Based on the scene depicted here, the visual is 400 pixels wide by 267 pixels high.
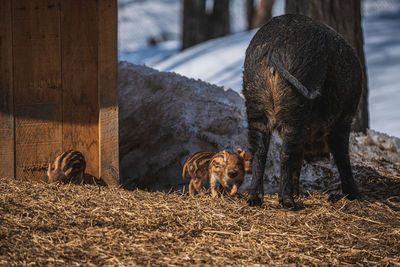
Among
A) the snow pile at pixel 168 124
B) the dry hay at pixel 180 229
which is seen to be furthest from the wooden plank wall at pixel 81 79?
the snow pile at pixel 168 124

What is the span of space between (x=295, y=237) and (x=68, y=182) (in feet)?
7.20

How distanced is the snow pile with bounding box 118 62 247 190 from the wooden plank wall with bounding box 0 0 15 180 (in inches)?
53.6

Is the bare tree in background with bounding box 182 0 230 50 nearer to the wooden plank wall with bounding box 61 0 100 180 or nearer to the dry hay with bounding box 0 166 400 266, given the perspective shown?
the wooden plank wall with bounding box 61 0 100 180

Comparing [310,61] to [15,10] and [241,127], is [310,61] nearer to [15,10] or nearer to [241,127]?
[241,127]

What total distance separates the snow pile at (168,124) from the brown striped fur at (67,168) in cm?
106

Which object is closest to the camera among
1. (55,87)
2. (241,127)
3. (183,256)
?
(183,256)

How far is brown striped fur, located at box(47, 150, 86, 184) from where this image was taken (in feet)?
14.8

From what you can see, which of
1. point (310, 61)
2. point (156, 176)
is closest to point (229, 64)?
point (156, 176)

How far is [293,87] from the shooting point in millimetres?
3820

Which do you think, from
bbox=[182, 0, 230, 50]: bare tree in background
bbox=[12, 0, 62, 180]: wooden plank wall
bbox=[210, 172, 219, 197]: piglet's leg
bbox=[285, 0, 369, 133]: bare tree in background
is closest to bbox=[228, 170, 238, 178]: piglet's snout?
bbox=[210, 172, 219, 197]: piglet's leg

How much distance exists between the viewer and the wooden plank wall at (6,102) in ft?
15.6

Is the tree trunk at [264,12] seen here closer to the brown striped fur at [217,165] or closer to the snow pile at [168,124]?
the snow pile at [168,124]

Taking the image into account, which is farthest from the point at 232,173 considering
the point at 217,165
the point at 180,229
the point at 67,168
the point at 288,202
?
the point at 67,168

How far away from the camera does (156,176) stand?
5.68m
